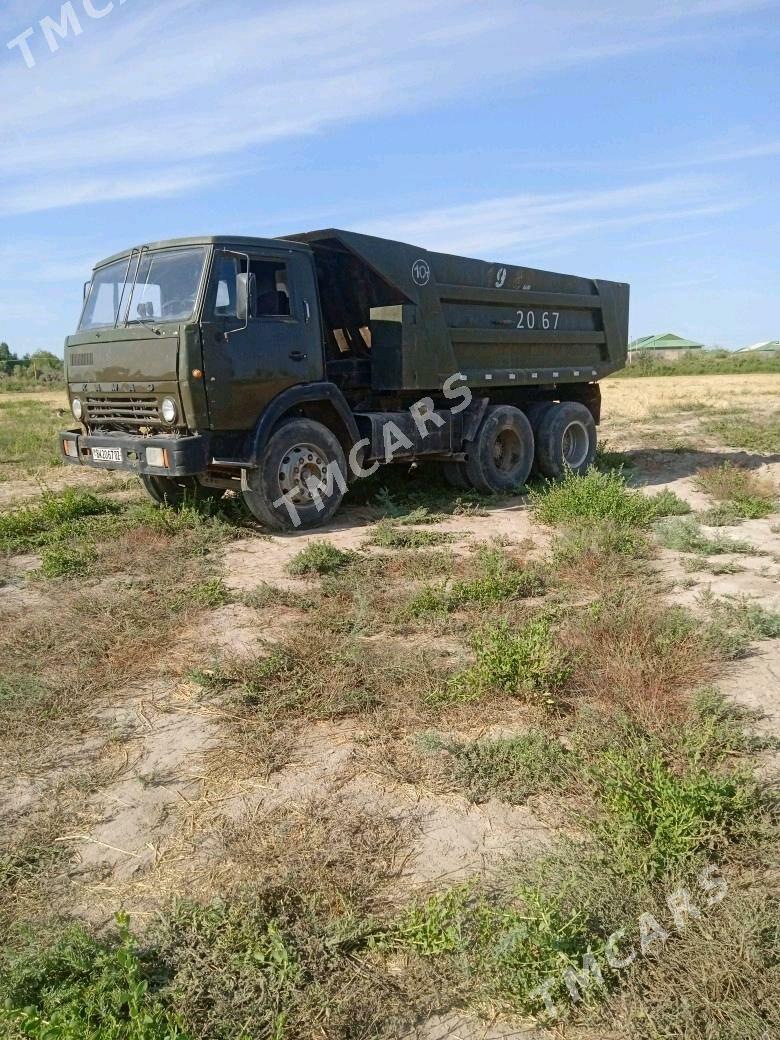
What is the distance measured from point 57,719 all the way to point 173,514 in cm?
426

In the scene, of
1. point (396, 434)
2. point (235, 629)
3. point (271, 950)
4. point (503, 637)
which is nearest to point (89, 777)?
point (271, 950)

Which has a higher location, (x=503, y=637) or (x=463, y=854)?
(x=503, y=637)

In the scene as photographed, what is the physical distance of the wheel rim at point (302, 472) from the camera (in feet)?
27.0

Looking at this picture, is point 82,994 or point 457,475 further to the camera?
point 457,475

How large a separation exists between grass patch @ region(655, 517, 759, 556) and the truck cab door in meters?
3.66

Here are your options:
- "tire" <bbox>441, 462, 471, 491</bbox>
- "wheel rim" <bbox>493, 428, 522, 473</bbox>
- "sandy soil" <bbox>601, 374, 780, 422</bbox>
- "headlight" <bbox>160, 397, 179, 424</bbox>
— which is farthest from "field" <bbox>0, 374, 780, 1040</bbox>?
"sandy soil" <bbox>601, 374, 780, 422</bbox>

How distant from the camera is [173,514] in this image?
8.35 m

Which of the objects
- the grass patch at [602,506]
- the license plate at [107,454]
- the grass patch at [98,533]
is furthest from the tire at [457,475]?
the license plate at [107,454]

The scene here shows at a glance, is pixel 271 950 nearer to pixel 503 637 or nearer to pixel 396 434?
pixel 503 637

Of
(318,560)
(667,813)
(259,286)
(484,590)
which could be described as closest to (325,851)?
(667,813)

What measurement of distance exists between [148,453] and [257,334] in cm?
148

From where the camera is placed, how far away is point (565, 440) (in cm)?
1173

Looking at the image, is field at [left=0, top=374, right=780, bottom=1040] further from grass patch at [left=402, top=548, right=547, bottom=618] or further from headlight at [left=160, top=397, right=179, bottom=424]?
headlight at [left=160, top=397, right=179, bottom=424]
